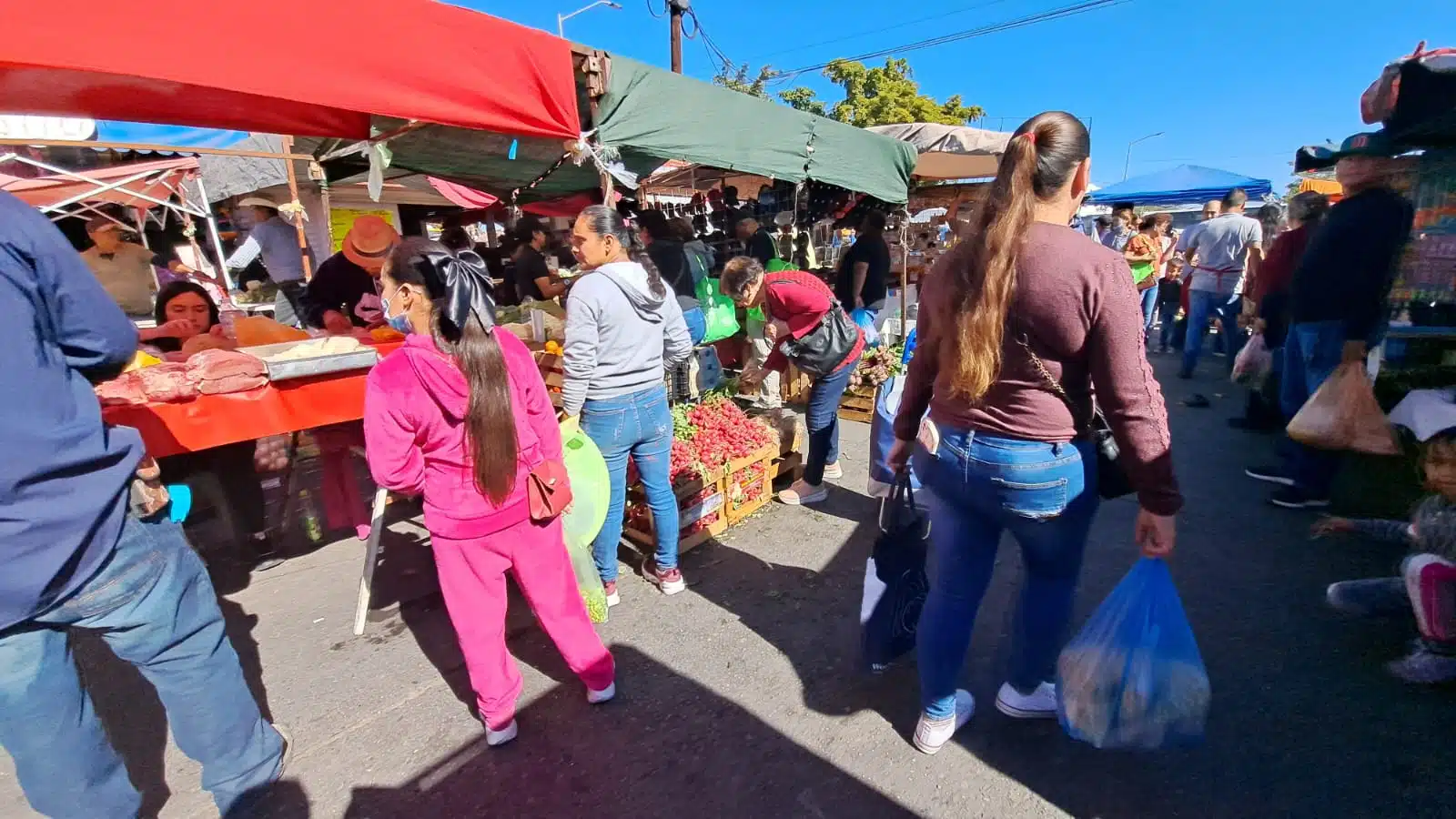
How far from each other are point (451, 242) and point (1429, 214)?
8.56 metres

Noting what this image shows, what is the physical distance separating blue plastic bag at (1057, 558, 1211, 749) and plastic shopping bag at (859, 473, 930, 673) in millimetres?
580

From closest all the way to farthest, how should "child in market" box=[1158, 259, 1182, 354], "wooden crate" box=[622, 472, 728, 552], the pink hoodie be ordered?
the pink hoodie
"wooden crate" box=[622, 472, 728, 552]
"child in market" box=[1158, 259, 1182, 354]

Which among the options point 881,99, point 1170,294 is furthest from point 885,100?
point 1170,294

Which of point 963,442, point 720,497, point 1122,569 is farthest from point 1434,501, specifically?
point 720,497

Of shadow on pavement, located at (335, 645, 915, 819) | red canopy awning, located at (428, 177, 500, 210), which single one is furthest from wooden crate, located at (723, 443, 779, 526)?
red canopy awning, located at (428, 177, 500, 210)

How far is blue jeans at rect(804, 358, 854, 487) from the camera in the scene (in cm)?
417

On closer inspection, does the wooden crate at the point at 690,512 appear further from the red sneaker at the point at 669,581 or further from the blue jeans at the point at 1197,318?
the blue jeans at the point at 1197,318

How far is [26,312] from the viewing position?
1.56 metres

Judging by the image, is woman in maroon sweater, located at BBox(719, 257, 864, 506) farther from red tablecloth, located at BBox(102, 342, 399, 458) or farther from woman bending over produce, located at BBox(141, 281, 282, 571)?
woman bending over produce, located at BBox(141, 281, 282, 571)

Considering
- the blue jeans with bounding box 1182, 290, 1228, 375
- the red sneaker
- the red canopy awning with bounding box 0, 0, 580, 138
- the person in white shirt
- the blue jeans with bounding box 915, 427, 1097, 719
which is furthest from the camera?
the blue jeans with bounding box 1182, 290, 1228, 375

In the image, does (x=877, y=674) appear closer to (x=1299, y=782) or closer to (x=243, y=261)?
(x=1299, y=782)

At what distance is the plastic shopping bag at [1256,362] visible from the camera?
17.7ft

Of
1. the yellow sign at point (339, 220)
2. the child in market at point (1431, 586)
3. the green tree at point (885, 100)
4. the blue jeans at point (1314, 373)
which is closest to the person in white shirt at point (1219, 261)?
the blue jeans at point (1314, 373)

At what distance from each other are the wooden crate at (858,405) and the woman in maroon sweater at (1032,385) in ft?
14.1
